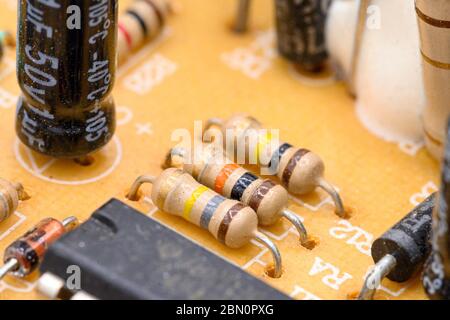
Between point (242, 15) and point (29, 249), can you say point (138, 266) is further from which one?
point (242, 15)

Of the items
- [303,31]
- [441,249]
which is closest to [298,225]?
[441,249]

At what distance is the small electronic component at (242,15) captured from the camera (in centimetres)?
307

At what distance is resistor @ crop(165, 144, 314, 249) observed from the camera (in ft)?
7.55

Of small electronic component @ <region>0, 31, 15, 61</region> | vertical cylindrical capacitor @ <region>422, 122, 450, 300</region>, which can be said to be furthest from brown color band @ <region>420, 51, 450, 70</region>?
small electronic component @ <region>0, 31, 15, 61</region>

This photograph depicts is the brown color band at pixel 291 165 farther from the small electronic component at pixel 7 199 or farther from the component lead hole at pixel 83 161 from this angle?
the small electronic component at pixel 7 199

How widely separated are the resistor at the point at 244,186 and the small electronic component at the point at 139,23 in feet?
1.95

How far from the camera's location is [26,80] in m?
2.29

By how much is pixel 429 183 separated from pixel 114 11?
3.29ft

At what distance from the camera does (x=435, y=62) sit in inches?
92.0

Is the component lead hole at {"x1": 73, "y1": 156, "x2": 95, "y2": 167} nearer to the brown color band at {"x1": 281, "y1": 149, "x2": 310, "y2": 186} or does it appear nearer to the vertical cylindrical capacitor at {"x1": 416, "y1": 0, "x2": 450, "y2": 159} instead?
the brown color band at {"x1": 281, "y1": 149, "x2": 310, "y2": 186}

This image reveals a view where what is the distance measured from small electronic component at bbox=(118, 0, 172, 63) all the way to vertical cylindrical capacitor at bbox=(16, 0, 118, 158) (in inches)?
19.4

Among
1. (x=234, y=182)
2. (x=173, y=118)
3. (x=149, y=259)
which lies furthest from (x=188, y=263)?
(x=173, y=118)

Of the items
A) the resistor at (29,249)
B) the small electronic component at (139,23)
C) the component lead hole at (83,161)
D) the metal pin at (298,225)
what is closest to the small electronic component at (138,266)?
the resistor at (29,249)

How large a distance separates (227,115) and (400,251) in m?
0.79
